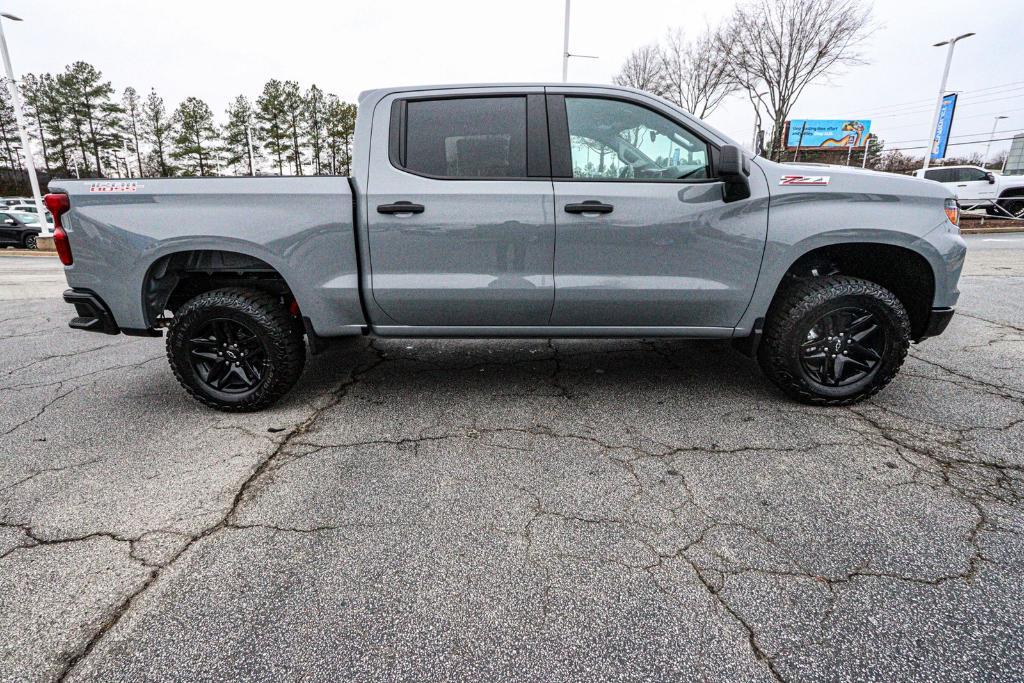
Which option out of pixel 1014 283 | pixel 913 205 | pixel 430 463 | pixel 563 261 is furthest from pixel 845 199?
pixel 1014 283

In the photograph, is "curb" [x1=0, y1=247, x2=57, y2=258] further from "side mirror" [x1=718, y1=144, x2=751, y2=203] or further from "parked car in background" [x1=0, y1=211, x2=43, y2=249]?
"side mirror" [x1=718, y1=144, x2=751, y2=203]

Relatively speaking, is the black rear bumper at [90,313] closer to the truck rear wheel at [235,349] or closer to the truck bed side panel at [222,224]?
the truck bed side panel at [222,224]

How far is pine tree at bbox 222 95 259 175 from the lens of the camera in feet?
150

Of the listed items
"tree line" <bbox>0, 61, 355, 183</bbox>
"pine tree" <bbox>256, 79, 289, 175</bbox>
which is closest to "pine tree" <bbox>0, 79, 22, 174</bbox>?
"tree line" <bbox>0, 61, 355, 183</bbox>

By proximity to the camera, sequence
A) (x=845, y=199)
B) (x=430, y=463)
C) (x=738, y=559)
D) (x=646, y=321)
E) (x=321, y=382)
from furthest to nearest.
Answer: (x=321, y=382) → (x=646, y=321) → (x=845, y=199) → (x=430, y=463) → (x=738, y=559)

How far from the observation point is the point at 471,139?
3.27 metres

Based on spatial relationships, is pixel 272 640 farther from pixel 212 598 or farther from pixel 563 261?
pixel 563 261

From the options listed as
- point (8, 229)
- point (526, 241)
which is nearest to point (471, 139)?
point (526, 241)

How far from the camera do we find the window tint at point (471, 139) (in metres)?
3.25

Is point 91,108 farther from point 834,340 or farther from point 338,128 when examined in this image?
point 834,340

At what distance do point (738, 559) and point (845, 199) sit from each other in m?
2.25

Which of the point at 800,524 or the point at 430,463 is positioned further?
the point at 430,463

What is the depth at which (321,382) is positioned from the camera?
4.09 m

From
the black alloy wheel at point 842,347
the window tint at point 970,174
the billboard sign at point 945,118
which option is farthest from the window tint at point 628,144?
the billboard sign at point 945,118
